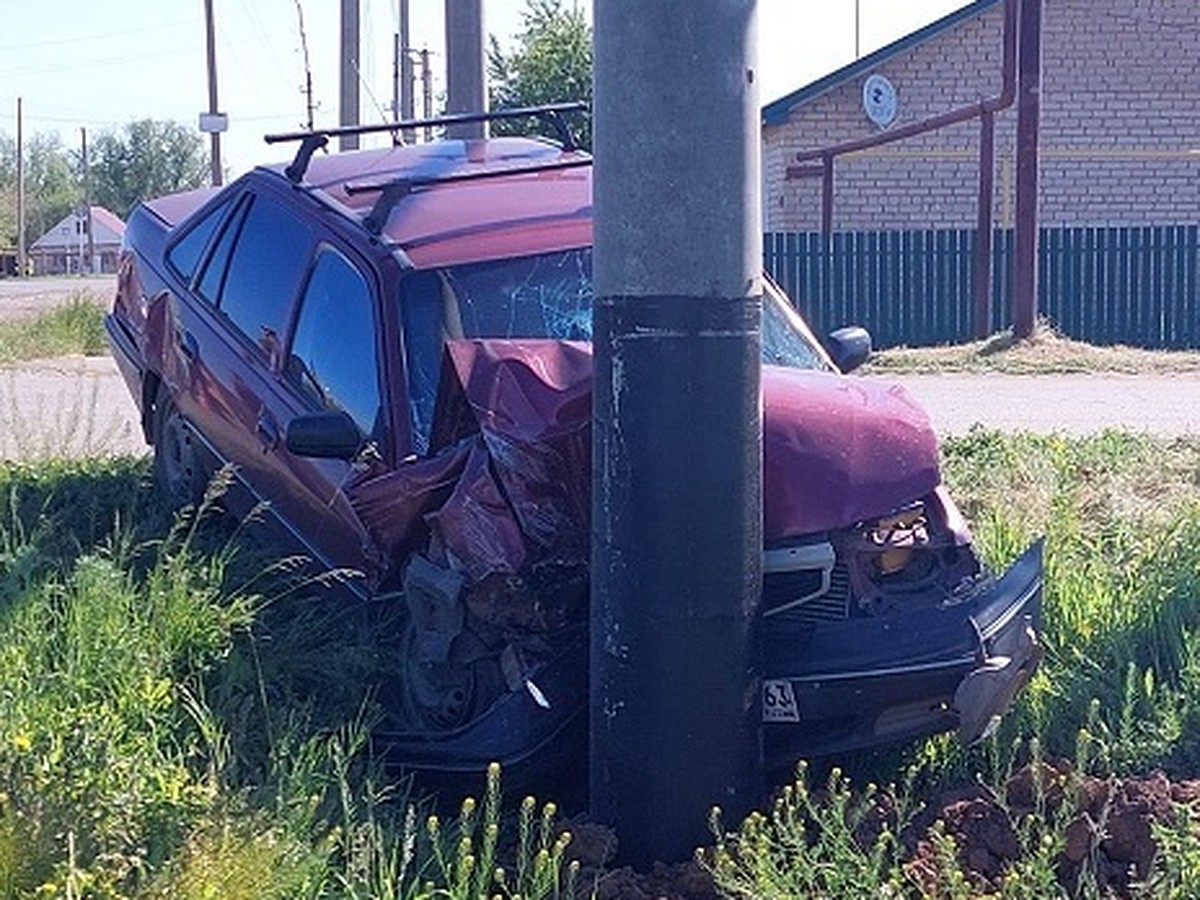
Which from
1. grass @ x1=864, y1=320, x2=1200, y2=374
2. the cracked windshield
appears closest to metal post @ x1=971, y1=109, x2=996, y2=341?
grass @ x1=864, y1=320, x2=1200, y2=374

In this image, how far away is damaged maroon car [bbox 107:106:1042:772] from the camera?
4.80 meters

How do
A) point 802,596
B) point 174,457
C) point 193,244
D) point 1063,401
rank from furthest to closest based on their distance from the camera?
point 1063,401
point 193,244
point 174,457
point 802,596

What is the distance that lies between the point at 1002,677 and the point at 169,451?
4431mm

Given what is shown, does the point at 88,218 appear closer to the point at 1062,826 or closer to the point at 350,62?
the point at 350,62

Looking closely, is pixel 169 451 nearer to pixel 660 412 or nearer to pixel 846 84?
pixel 660 412

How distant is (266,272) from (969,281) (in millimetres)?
16063

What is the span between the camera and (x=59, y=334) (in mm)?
21781

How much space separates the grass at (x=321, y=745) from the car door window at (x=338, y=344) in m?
0.61

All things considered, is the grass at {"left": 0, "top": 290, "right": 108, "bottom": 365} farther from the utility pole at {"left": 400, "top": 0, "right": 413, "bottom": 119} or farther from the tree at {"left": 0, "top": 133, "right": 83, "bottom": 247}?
the tree at {"left": 0, "top": 133, "right": 83, "bottom": 247}

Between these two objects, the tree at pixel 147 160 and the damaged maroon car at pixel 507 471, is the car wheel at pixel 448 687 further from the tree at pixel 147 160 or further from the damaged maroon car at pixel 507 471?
the tree at pixel 147 160

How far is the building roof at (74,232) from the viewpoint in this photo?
10362cm

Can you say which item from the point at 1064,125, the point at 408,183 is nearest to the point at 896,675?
the point at 408,183

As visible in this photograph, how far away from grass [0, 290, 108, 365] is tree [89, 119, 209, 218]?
70102mm

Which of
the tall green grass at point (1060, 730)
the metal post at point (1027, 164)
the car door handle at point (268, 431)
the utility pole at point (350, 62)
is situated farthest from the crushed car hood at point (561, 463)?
the utility pole at point (350, 62)
